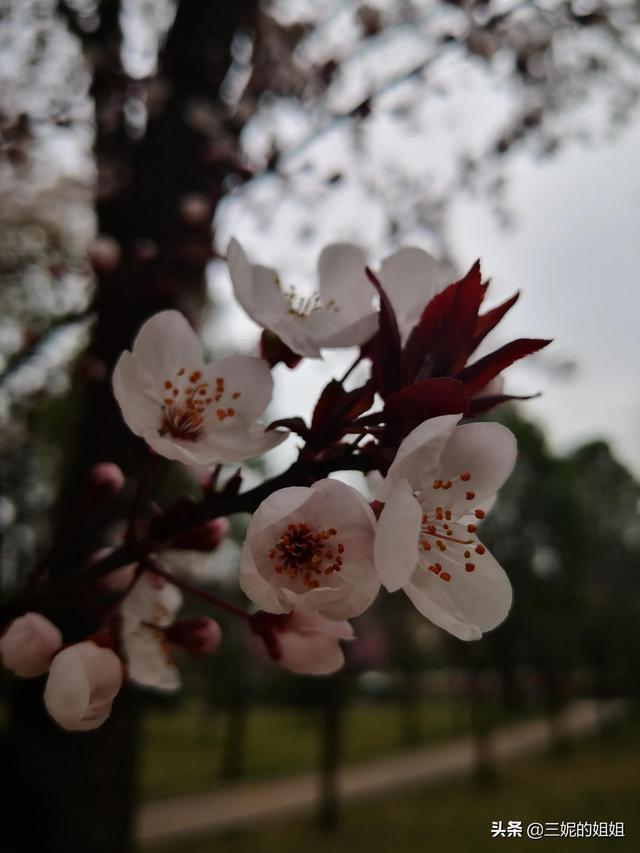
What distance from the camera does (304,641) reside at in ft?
2.42

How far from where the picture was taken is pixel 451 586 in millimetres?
708

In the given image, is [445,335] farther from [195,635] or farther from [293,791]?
[293,791]

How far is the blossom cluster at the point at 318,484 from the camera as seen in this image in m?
0.62

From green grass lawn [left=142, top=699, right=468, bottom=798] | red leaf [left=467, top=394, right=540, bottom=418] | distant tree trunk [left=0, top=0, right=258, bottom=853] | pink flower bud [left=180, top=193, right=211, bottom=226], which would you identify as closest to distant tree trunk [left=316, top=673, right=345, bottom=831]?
green grass lawn [left=142, top=699, right=468, bottom=798]

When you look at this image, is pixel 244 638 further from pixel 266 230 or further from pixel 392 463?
pixel 392 463

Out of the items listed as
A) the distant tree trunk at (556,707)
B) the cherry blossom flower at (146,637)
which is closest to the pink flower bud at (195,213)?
the cherry blossom flower at (146,637)

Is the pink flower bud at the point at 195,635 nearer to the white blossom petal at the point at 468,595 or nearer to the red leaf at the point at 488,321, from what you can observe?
the white blossom petal at the point at 468,595

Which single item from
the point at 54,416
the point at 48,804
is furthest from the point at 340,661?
the point at 54,416

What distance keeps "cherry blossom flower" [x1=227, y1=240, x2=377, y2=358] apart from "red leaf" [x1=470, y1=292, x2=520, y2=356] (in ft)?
0.34

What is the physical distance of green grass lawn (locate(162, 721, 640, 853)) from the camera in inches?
249

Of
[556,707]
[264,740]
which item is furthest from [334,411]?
[264,740]

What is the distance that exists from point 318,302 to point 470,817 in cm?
777

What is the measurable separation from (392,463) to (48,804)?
223 cm

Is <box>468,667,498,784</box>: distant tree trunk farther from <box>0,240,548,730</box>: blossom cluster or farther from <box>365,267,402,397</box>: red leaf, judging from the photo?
<box>365,267,402,397</box>: red leaf
